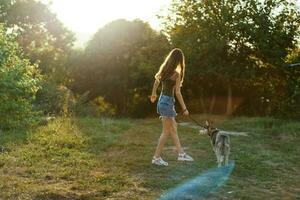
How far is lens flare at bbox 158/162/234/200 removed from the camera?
8.36m

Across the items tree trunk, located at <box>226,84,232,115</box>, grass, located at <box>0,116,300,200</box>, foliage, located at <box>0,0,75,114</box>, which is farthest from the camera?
foliage, located at <box>0,0,75,114</box>

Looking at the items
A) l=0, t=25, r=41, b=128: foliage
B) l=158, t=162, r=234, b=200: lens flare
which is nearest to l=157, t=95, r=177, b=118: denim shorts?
l=158, t=162, r=234, b=200: lens flare

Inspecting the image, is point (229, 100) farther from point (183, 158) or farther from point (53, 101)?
point (183, 158)

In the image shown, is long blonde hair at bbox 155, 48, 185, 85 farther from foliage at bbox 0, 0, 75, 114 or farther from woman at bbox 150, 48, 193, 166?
foliage at bbox 0, 0, 75, 114

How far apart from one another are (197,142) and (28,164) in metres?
5.78

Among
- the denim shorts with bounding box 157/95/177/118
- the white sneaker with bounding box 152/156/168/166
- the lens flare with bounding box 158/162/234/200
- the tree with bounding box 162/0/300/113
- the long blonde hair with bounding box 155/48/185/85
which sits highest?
the tree with bounding box 162/0/300/113

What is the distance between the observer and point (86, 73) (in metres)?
44.9

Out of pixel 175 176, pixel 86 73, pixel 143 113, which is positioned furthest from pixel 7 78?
pixel 86 73

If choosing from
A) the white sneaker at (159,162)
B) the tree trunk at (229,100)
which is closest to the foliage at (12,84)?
the white sneaker at (159,162)

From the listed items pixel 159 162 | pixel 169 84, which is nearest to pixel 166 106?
pixel 169 84

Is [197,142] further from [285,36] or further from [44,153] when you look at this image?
[285,36]

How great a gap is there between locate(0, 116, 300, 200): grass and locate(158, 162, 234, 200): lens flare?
159mm

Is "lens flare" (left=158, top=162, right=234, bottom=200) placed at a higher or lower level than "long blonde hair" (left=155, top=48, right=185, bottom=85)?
lower

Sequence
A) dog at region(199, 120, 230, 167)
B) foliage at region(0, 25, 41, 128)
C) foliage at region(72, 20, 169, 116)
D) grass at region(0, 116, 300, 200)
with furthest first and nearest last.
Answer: foliage at region(72, 20, 169, 116) → foliage at region(0, 25, 41, 128) → dog at region(199, 120, 230, 167) → grass at region(0, 116, 300, 200)
